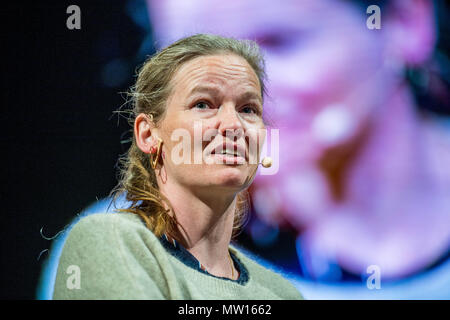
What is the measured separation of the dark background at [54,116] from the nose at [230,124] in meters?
0.60

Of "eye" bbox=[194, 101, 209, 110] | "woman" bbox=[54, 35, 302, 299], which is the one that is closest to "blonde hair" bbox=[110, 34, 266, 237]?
"woman" bbox=[54, 35, 302, 299]

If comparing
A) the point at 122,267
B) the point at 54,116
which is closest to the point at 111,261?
the point at 122,267

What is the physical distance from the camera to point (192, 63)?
1597mm

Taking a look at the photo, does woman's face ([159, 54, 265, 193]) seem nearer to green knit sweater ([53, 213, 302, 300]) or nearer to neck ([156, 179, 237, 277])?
neck ([156, 179, 237, 277])

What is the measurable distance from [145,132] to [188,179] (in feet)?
0.83

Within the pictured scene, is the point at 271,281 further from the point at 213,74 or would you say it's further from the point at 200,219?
the point at 213,74

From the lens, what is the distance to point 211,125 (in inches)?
59.1

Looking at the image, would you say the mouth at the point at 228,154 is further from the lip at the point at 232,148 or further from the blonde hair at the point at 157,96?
the blonde hair at the point at 157,96

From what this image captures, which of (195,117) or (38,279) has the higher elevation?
(195,117)

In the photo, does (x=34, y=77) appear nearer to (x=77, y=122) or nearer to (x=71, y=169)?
(x=77, y=122)

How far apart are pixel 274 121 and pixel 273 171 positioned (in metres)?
0.22

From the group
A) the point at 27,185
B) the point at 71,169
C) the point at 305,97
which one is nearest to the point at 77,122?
the point at 71,169

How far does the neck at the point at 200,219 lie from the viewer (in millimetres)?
1539
